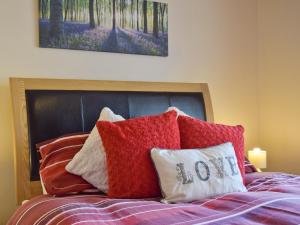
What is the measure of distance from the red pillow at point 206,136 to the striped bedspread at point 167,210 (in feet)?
1.10

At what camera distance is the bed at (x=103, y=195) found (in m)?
1.42

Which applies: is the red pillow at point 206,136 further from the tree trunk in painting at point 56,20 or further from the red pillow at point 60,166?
the tree trunk in painting at point 56,20

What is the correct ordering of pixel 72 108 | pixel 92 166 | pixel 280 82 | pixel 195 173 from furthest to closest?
pixel 280 82 → pixel 72 108 → pixel 92 166 → pixel 195 173

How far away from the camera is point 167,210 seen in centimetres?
150

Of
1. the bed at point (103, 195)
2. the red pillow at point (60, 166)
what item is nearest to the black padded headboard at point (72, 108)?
the bed at point (103, 195)

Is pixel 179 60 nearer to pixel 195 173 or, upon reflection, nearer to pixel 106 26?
pixel 106 26

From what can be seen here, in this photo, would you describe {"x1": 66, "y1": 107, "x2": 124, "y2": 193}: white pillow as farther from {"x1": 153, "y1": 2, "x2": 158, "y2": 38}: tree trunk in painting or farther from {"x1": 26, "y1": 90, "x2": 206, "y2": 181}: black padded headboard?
{"x1": 153, "y1": 2, "x2": 158, "y2": 38}: tree trunk in painting

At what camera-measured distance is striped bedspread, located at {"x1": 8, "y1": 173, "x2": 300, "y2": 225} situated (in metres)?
1.37

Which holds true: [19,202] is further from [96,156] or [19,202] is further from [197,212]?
[197,212]

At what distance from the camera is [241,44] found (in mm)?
3242

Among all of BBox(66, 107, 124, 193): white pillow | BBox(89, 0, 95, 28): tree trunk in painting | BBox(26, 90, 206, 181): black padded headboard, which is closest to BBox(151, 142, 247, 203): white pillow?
BBox(66, 107, 124, 193): white pillow

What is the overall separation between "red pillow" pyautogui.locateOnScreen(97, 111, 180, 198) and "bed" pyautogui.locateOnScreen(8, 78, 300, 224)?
0.21 feet

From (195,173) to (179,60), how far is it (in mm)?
1347

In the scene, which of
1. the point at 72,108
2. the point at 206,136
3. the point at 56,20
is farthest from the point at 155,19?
the point at 206,136
